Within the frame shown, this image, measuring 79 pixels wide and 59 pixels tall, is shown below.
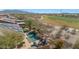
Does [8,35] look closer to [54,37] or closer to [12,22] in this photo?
[12,22]

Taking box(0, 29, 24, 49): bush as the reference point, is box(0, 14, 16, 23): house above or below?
above

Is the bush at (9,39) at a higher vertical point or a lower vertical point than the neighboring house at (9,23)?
lower

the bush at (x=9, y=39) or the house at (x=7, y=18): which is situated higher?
the house at (x=7, y=18)

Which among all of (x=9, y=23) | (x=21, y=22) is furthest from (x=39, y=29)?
(x=9, y=23)

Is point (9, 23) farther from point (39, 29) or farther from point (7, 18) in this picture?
point (39, 29)

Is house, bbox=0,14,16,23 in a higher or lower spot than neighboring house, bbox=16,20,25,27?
higher

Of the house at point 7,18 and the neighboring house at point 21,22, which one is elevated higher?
the house at point 7,18
